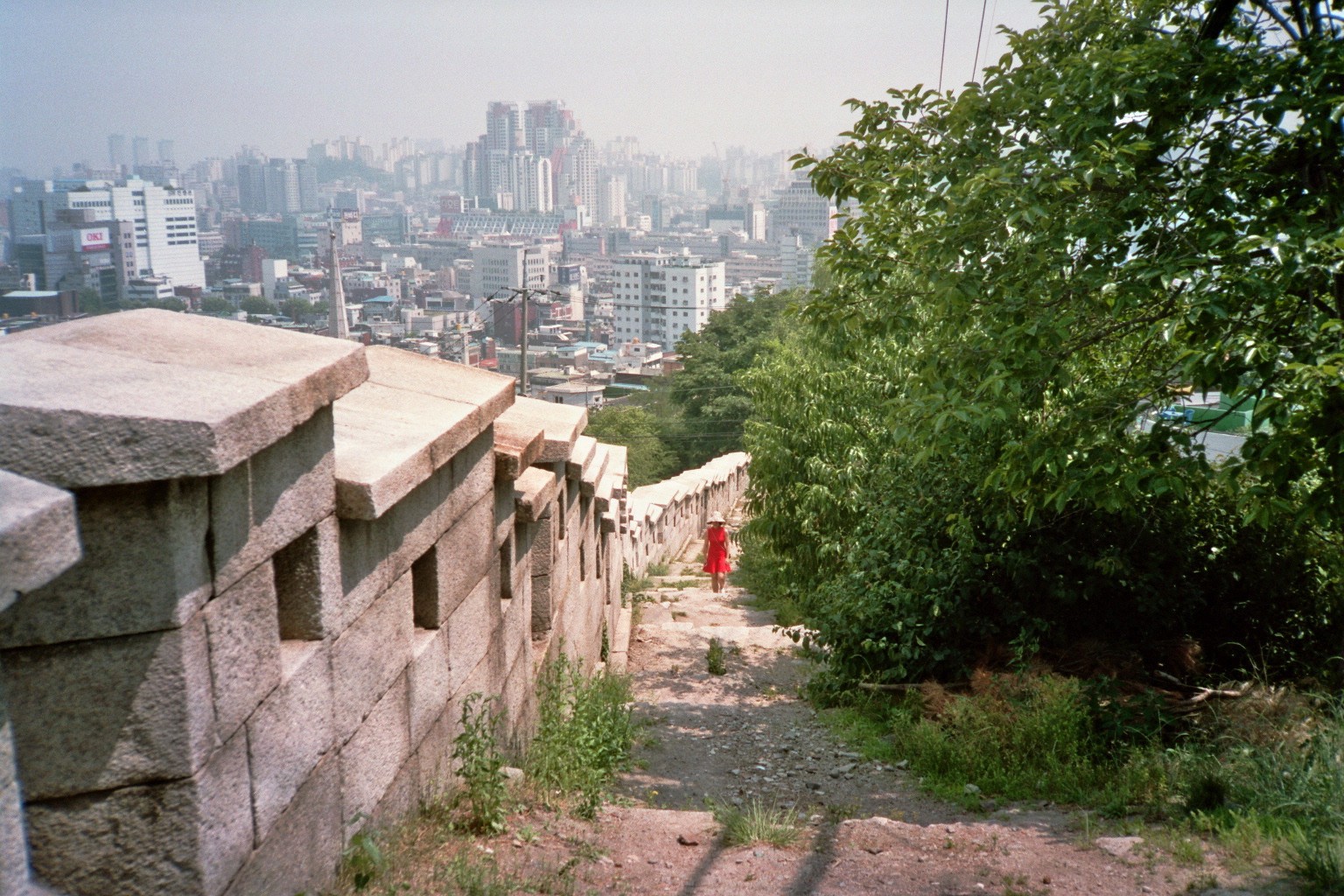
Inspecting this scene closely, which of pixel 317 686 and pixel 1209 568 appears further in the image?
pixel 1209 568

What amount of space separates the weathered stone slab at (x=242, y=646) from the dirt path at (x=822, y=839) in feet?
5.73

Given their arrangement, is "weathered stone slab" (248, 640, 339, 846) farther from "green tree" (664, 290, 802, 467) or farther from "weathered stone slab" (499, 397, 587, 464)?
"green tree" (664, 290, 802, 467)

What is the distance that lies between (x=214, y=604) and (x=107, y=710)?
1.05 ft

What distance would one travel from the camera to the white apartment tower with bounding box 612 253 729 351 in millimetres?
98625

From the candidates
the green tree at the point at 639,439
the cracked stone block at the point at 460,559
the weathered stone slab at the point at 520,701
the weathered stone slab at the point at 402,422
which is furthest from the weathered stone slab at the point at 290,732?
the green tree at the point at 639,439

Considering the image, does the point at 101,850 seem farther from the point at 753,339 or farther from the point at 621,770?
the point at 753,339

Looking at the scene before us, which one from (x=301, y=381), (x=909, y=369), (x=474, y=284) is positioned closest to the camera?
(x=301, y=381)

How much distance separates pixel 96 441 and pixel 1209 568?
7758 mm

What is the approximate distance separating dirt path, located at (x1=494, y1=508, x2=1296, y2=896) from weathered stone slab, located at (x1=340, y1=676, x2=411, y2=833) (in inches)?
29.6

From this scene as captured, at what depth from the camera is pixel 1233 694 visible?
276 inches

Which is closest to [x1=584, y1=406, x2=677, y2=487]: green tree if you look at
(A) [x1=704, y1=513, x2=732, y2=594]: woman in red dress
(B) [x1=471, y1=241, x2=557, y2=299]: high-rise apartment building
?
(A) [x1=704, y1=513, x2=732, y2=594]: woman in red dress

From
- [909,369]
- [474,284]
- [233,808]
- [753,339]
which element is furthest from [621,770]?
[474,284]

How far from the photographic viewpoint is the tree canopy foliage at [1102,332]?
5555 mm

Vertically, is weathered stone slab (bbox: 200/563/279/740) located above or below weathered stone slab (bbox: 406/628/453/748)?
above
